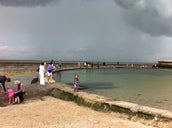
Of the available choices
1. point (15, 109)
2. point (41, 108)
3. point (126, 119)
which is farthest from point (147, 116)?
point (15, 109)

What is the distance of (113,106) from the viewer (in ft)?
57.9

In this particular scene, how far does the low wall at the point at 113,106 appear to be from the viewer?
15.4 metres

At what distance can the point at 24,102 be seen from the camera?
1945 centimetres

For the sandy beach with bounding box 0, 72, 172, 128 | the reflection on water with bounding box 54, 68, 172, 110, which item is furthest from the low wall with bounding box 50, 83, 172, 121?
the reflection on water with bounding box 54, 68, 172, 110

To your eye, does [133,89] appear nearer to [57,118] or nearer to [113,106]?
[113,106]

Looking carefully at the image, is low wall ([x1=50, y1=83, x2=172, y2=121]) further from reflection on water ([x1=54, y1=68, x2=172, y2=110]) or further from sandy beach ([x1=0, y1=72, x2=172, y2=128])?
reflection on water ([x1=54, y1=68, x2=172, y2=110])

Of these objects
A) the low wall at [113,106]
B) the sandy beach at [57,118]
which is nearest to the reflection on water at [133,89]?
the low wall at [113,106]

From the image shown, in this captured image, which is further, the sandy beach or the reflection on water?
the reflection on water

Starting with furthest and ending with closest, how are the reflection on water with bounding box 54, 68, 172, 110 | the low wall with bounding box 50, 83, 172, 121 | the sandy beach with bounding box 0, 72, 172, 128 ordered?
1. the reflection on water with bounding box 54, 68, 172, 110
2. the low wall with bounding box 50, 83, 172, 121
3. the sandy beach with bounding box 0, 72, 172, 128

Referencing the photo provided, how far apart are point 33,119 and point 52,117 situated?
3.22 feet

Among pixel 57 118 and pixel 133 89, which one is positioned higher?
pixel 57 118

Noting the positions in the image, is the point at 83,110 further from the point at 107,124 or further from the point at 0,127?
the point at 0,127

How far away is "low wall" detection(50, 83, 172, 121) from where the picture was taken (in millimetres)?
15433

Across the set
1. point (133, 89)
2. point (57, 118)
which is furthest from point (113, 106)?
point (133, 89)
